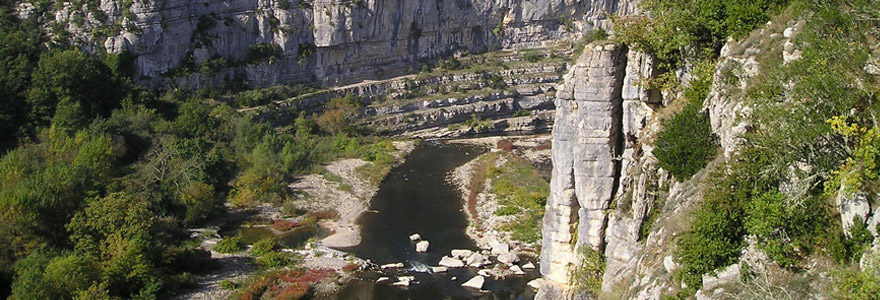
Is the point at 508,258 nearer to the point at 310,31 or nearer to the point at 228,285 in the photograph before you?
the point at 228,285

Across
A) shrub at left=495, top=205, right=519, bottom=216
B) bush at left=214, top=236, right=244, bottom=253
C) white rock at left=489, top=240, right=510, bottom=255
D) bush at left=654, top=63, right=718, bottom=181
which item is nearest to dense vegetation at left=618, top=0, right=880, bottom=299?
bush at left=654, top=63, right=718, bottom=181

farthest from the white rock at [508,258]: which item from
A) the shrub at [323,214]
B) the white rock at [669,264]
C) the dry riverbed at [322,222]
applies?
the white rock at [669,264]

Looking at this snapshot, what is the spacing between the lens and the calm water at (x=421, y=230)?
29.5m

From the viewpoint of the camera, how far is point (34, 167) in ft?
118

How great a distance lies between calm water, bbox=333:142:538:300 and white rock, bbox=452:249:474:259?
0.55m

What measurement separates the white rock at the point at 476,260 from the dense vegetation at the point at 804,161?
17.5m

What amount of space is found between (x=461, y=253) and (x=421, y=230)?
4.29m

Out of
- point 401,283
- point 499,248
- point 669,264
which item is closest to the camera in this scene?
point 669,264

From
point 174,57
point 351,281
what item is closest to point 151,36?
point 174,57

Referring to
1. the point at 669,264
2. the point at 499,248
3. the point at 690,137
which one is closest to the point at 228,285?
the point at 499,248

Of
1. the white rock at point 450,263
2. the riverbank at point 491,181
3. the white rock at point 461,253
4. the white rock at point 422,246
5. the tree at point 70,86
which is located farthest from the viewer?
the tree at point 70,86

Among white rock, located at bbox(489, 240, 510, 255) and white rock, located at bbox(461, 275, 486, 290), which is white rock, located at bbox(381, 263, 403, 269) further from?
white rock, located at bbox(489, 240, 510, 255)

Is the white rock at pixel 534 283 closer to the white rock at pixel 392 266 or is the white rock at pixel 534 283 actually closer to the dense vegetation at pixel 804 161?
the white rock at pixel 392 266

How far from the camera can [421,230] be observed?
122ft
